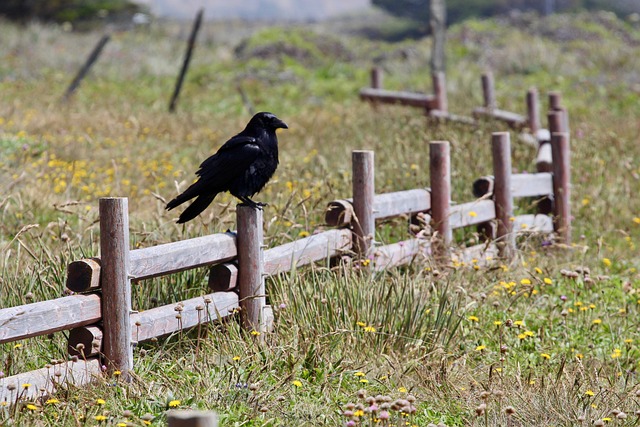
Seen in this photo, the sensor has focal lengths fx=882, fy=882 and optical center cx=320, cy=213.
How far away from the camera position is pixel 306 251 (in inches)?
212

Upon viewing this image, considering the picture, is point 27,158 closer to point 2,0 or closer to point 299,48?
point 299,48

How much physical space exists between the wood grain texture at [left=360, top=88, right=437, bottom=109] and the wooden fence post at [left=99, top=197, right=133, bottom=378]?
379 inches

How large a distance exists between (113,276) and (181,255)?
45cm

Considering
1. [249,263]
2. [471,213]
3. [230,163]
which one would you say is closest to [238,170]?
[230,163]

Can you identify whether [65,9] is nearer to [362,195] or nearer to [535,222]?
[535,222]

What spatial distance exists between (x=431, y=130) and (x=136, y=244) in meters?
6.72

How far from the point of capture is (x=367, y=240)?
5.83 m

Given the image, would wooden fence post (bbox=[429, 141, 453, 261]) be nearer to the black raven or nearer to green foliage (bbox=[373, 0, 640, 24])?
the black raven

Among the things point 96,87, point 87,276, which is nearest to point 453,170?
point 87,276

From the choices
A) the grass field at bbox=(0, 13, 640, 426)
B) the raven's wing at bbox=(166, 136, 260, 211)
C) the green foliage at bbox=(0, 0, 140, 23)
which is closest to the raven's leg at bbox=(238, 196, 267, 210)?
the raven's wing at bbox=(166, 136, 260, 211)

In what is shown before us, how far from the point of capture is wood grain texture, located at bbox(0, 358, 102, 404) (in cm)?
369

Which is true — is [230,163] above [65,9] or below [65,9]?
below

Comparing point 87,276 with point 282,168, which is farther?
point 282,168

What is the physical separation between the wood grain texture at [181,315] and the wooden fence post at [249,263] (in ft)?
0.25
